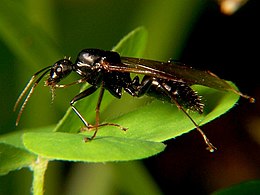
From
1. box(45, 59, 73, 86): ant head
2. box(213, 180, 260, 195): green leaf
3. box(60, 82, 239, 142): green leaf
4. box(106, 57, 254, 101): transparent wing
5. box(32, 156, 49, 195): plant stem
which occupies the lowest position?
box(32, 156, 49, 195): plant stem

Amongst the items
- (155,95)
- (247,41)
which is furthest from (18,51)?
(247,41)

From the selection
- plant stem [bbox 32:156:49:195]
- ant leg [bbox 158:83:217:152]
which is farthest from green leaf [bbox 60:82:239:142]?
plant stem [bbox 32:156:49:195]

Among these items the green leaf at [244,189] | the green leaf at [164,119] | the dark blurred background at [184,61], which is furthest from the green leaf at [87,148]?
the dark blurred background at [184,61]

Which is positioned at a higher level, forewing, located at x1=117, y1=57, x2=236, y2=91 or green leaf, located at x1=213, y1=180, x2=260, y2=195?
forewing, located at x1=117, y1=57, x2=236, y2=91

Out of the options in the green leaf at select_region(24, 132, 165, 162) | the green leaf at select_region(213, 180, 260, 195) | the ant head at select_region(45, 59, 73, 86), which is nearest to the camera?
the green leaf at select_region(24, 132, 165, 162)

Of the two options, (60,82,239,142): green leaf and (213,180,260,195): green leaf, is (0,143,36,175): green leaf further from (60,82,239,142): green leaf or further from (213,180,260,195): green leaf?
(213,180,260,195): green leaf

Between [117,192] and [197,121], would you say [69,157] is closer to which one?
[197,121]
